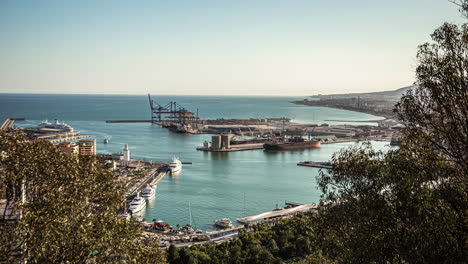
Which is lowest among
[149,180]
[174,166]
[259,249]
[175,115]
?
[149,180]

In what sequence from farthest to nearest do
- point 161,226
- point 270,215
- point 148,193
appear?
point 148,193 < point 270,215 < point 161,226

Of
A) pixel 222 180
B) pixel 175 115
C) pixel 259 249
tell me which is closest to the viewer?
pixel 259 249

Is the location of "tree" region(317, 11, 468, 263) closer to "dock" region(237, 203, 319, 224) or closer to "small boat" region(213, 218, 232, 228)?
"small boat" region(213, 218, 232, 228)

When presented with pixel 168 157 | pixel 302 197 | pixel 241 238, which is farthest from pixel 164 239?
pixel 168 157

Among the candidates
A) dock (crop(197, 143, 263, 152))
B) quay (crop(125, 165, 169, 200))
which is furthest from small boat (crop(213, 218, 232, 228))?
dock (crop(197, 143, 263, 152))

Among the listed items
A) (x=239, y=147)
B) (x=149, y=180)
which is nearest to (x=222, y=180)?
(x=149, y=180)

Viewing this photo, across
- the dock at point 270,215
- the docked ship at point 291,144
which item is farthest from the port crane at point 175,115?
the dock at point 270,215

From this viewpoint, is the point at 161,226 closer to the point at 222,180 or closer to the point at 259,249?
the point at 259,249
